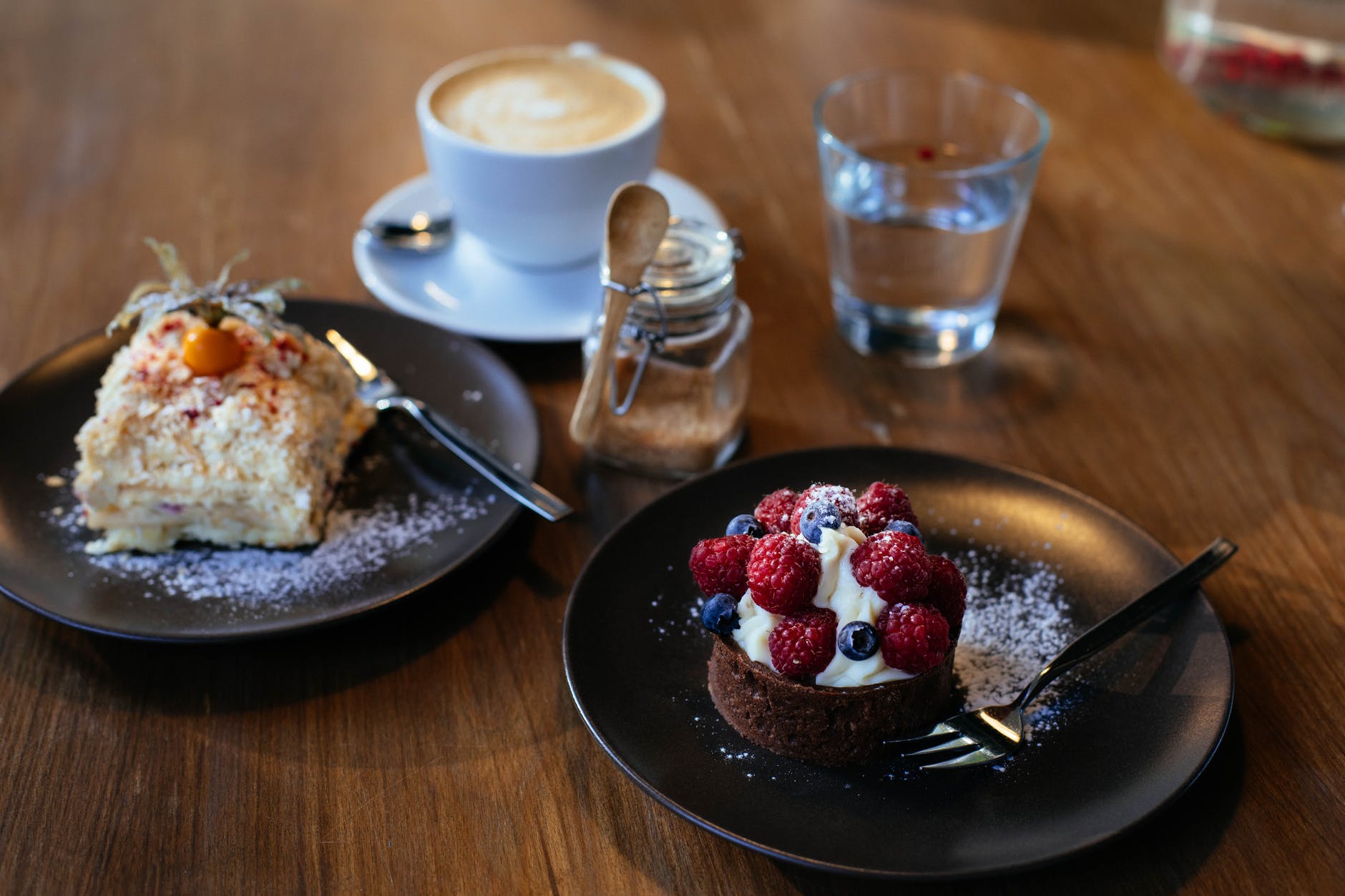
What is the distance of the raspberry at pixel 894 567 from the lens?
86 cm

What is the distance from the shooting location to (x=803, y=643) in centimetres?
86

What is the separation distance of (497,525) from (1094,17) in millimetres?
1759

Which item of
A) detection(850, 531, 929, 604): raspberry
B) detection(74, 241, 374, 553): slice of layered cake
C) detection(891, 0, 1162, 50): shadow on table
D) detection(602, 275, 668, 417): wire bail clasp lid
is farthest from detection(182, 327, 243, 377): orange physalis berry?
detection(891, 0, 1162, 50): shadow on table

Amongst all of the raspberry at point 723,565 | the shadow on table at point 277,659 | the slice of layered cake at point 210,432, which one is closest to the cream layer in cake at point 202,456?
the slice of layered cake at point 210,432

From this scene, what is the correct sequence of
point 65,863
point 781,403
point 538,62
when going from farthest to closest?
point 538,62 → point 781,403 → point 65,863

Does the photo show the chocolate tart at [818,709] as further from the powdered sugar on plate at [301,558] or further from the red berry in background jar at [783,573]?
the powdered sugar on plate at [301,558]

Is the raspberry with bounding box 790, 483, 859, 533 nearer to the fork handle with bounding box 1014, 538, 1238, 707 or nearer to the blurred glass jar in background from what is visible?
the fork handle with bounding box 1014, 538, 1238, 707

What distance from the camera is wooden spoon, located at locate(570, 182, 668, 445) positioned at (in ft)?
3.81

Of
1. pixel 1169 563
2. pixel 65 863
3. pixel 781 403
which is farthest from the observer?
pixel 781 403

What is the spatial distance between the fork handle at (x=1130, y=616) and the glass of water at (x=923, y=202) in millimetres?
464

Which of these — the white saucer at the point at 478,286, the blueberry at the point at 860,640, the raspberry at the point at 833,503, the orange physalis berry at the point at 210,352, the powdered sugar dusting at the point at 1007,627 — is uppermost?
the raspberry at the point at 833,503

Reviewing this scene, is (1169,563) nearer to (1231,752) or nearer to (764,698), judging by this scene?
(1231,752)

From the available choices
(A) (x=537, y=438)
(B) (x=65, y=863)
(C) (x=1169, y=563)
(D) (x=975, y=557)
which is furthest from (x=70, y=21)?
(C) (x=1169, y=563)

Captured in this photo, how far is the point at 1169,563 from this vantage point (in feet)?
3.39
